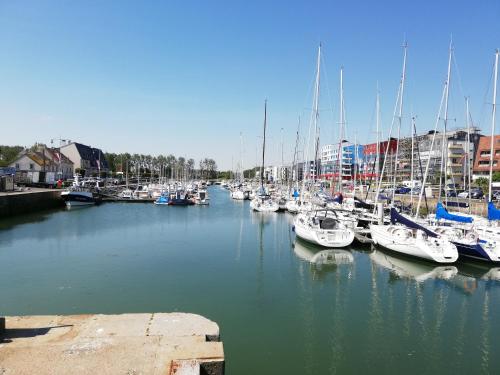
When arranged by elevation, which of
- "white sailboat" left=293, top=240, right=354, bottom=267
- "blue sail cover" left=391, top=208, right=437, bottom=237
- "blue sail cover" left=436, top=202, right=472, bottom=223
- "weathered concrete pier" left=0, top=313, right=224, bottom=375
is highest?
"blue sail cover" left=436, top=202, right=472, bottom=223

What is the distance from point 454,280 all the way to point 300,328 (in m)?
12.0

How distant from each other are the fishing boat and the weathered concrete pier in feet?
66.0

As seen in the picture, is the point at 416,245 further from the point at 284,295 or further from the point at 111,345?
the point at 111,345

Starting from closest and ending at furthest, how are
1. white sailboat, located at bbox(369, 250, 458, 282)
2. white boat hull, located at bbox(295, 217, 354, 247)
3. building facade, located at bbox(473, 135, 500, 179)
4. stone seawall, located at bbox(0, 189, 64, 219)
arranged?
white sailboat, located at bbox(369, 250, 458, 282)
white boat hull, located at bbox(295, 217, 354, 247)
stone seawall, located at bbox(0, 189, 64, 219)
building facade, located at bbox(473, 135, 500, 179)

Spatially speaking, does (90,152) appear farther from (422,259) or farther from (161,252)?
(422,259)

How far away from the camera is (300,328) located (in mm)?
13750

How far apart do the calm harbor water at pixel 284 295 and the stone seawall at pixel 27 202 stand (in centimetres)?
1245

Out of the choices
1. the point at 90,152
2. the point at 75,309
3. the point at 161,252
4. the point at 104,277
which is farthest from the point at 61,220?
the point at 90,152

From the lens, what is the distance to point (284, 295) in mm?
17656

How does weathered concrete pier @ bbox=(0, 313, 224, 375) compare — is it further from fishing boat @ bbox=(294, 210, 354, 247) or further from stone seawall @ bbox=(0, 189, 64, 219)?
stone seawall @ bbox=(0, 189, 64, 219)

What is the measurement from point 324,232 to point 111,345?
22.2 meters

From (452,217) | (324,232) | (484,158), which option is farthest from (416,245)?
(484,158)

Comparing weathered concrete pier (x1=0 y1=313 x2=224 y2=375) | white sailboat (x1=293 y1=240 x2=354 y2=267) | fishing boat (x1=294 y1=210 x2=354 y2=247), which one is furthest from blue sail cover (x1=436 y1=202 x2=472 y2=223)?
weathered concrete pier (x1=0 y1=313 x2=224 y2=375)

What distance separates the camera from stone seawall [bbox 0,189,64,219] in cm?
4231
